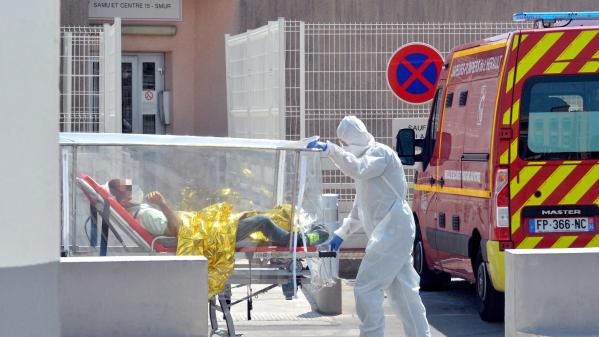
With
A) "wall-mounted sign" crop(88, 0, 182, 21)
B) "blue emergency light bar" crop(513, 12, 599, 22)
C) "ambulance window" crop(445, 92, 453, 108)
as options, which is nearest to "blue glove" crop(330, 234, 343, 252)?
"blue emergency light bar" crop(513, 12, 599, 22)

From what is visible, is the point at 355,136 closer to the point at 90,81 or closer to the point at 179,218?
the point at 179,218

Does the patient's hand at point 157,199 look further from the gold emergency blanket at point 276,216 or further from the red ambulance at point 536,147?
the red ambulance at point 536,147

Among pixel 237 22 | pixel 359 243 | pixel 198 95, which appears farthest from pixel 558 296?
pixel 198 95

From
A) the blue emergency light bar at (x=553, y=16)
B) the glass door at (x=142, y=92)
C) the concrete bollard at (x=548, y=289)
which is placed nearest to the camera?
the concrete bollard at (x=548, y=289)

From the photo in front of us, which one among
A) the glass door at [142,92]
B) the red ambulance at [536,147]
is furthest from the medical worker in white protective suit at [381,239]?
the glass door at [142,92]

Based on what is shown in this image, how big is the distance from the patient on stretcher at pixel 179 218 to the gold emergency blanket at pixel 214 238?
0.02 meters

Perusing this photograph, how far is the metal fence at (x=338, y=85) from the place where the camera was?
14.6 m

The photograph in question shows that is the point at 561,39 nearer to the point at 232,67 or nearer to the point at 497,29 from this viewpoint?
the point at 497,29

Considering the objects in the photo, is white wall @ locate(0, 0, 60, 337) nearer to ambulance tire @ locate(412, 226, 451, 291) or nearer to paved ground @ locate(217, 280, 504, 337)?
paved ground @ locate(217, 280, 504, 337)

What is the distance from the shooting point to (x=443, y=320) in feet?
35.5

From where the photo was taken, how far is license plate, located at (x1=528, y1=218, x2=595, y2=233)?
9977 mm

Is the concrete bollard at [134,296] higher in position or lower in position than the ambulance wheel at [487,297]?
higher

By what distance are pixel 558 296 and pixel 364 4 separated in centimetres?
1183

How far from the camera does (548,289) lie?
330 inches
